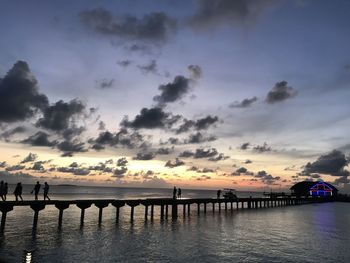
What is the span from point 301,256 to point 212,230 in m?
12.4

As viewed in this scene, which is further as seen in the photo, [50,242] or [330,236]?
[330,236]

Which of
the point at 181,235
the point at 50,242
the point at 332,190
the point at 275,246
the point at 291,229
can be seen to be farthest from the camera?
the point at 332,190

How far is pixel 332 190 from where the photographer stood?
4675 inches

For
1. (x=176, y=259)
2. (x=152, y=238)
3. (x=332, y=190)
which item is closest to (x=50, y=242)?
(x=152, y=238)

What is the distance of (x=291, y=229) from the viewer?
124ft

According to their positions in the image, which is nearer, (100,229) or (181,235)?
(181,235)

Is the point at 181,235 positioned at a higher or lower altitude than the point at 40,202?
lower

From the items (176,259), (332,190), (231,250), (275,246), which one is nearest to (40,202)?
(176,259)

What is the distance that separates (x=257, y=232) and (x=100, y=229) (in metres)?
15.9

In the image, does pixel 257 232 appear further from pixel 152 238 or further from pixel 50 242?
pixel 50 242

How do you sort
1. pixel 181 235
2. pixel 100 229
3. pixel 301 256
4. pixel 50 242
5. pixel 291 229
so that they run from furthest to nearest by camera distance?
pixel 291 229
pixel 100 229
pixel 181 235
pixel 50 242
pixel 301 256

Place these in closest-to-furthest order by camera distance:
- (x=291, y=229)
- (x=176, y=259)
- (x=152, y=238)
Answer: (x=176, y=259) < (x=152, y=238) < (x=291, y=229)

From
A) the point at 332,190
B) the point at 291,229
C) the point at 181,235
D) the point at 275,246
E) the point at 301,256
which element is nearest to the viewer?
the point at 301,256

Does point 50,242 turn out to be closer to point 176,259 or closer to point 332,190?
point 176,259
